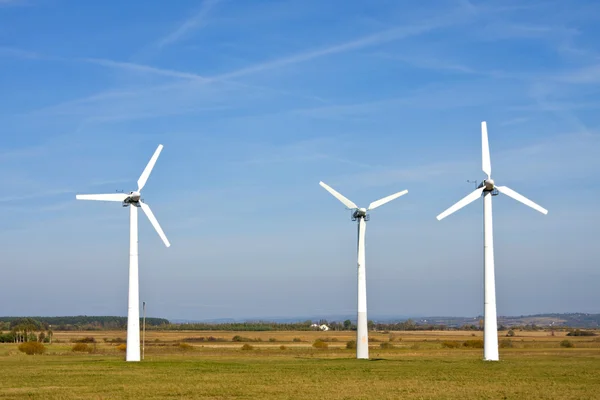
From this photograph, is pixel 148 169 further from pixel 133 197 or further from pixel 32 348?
pixel 32 348

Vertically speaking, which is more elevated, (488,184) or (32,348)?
(488,184)

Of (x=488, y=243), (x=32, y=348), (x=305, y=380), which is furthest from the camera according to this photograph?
(x=32, y=348)

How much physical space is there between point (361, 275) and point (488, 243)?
1183 cm

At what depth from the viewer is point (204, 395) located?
37.7 metres

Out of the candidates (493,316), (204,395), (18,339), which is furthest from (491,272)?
(18,339)

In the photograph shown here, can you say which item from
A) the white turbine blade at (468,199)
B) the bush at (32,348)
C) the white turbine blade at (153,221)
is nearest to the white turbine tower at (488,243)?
the white turbine blade at (468,199)

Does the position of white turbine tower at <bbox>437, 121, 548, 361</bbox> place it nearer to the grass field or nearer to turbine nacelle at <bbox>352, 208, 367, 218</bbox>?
the grass field

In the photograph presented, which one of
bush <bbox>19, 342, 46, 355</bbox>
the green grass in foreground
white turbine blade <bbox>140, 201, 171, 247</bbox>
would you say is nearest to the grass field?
the green grass in foreground

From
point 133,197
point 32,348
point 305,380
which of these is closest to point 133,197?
point 133,197

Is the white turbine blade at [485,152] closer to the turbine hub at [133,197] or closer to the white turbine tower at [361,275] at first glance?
the white turbine tower at [361,275]

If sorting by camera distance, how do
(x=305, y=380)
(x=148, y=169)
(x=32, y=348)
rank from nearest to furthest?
(x=305, y=380), (x=148, y=169), (x=32, y=348)

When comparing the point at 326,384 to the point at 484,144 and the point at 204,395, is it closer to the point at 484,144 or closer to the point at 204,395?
the point at 204,395

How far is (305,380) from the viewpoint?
45.8m

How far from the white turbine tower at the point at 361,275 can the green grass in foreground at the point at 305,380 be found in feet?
24.1
